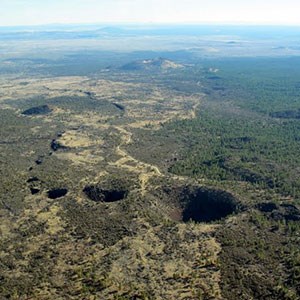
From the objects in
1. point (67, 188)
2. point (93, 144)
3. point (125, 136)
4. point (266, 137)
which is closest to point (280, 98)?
point (266, 137)

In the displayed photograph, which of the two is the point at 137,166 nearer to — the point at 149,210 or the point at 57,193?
the point at 57,193

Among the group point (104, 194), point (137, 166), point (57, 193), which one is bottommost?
point (104, 194)

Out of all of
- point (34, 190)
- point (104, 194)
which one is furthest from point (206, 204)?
point (34, 190)

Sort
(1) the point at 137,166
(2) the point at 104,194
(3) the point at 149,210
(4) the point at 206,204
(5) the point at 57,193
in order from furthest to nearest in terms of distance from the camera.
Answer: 1. (1) the point at 137,166
2. (2) the point at 104,194
3. (5) the point at 57,193
4. (4) the point at 206,204
5. (3) the point at 149,210

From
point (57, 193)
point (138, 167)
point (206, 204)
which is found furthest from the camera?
point (138, 167)

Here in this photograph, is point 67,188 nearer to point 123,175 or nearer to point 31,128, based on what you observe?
point 123,175

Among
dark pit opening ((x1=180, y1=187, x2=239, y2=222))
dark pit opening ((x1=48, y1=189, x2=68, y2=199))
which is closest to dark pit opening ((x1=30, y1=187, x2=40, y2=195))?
dark pit opening ((x1=48, y1=189, x2=68, y2=199))

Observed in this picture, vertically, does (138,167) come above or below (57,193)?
above
